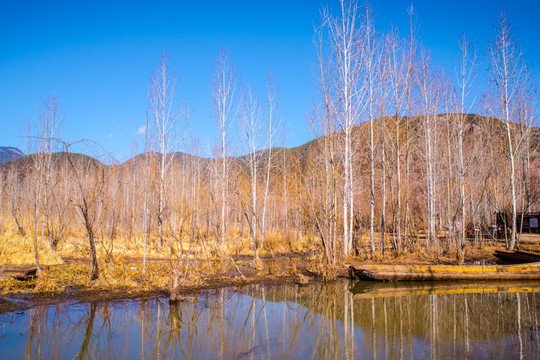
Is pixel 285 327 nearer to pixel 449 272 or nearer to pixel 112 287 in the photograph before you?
pixel 112 287

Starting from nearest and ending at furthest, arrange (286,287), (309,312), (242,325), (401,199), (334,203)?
(242,325), (309,312), (286,287), (334,203), (401,199)

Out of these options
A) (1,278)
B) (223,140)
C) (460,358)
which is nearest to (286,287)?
(460,358)

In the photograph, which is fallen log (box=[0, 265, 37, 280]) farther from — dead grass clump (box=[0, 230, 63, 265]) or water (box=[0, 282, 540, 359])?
dead grass clump (box=[0, 230, 63, 265])

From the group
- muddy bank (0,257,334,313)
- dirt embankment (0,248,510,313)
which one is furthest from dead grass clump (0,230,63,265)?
muddy bank (0,257,334,313)

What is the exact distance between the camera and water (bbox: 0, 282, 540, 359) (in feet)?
18.8

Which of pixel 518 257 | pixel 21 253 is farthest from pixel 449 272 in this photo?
pixel 21 253

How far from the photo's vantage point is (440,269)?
11.4 m

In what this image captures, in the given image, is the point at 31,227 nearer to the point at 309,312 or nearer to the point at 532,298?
the point at 309,312

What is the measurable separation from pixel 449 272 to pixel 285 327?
Result: 6.87m

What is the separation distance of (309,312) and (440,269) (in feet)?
17.9

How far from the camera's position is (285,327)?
7121mm

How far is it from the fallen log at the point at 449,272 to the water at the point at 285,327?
1.39 meters

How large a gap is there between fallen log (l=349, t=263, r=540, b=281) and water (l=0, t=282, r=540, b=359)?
1.39 metres

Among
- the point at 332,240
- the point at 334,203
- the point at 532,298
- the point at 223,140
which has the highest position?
the point at 223,140
